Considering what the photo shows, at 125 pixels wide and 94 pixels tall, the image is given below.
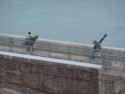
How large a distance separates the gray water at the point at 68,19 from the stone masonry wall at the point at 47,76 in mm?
19678

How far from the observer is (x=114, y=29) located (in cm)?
4375

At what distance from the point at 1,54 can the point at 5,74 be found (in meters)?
1.12

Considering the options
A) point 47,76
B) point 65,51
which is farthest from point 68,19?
point 47,76

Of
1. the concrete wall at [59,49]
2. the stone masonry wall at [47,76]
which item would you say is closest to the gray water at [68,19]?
the concrete wall at [59,49]

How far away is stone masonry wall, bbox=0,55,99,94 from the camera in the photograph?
53.5 feet

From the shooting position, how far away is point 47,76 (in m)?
17.5

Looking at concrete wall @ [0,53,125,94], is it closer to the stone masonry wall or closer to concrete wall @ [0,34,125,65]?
the stone masonry wall

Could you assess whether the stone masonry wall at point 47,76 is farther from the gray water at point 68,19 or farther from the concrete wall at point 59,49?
the gray water at point 68,19

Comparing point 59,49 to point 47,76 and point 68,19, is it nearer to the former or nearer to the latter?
point 47,76

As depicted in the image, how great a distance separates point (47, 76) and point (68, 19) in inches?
1369

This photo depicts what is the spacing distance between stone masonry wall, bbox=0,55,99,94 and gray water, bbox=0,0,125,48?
19.7 m

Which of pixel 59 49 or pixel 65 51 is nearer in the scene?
pixel 65 51

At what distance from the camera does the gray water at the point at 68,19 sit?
41562 mm

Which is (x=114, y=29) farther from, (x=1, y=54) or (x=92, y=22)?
(x=1, y=54)
